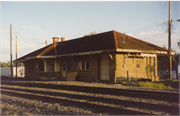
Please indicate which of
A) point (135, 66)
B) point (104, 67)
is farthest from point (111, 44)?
point (135, 66)

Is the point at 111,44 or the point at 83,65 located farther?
the point at 83,65

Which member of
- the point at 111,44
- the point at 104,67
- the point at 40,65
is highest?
the point at 111,44

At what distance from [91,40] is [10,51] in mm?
18358

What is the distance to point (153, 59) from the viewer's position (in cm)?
1947

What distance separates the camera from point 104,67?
59.3 ft

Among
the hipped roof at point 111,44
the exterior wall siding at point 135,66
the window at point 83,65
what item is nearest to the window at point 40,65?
the hipped roof at point 111,44

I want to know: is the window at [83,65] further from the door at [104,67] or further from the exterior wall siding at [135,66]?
the exterior wall siding at [135,66]

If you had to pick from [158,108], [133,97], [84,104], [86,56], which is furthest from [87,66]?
[158,108]

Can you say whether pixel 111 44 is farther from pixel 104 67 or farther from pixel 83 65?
pixel 83 65

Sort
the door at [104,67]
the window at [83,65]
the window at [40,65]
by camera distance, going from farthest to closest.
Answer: the window at [40,65]
the window at [83,65]
the door at [104,67]

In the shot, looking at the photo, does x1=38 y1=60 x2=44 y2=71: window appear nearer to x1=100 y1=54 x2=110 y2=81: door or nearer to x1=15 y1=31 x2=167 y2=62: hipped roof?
x1=15 y1=31 x2=167 y2=62: hipped roof

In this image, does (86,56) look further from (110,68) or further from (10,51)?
(10,51)

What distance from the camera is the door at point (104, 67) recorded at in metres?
17.8

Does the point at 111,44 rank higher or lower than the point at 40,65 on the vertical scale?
higher
